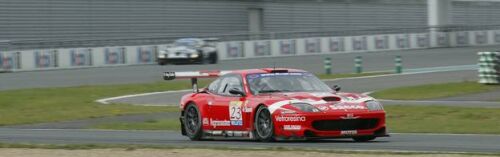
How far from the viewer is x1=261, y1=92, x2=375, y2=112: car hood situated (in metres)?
13.3

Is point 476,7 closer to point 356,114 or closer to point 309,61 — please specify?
point 309,61

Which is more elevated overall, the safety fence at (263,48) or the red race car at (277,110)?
the safety fence at (263,48)

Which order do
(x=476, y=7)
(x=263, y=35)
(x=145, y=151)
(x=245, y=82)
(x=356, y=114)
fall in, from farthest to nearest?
(x=476, y=7), (x=263, y=35), (x=245, y=82), (x=356, y=114), (x=145, y=151)

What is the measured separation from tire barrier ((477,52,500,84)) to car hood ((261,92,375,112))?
17.1m

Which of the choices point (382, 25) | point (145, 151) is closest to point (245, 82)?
point (145, 151)

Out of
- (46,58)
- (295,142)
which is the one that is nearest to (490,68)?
(295,142)

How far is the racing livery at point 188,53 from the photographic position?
4575cm

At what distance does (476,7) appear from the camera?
89000 millimetres

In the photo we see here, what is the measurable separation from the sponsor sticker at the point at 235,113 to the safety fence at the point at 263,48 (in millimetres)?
29716

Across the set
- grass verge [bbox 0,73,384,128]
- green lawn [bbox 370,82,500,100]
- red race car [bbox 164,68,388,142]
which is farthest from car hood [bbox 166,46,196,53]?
red race car [bbox 164,68,388,142]

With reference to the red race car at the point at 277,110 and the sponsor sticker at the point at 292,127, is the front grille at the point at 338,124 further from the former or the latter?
the sponsor sticker at the point at 292,127

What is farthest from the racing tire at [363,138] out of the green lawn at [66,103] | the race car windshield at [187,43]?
the race car windshield at [187,43]

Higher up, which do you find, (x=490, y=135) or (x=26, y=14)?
(x=26, y=14)

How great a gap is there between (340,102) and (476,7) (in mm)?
77859
